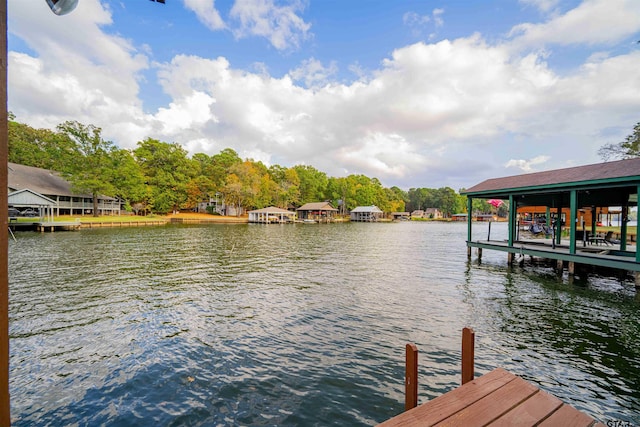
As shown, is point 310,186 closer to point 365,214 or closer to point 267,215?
point 365,214

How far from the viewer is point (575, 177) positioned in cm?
1171

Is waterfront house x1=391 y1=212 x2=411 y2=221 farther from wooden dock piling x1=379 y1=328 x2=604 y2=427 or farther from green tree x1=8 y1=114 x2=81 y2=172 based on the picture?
wooden dock piling x1=379 y1=328 x2=604 y2=427

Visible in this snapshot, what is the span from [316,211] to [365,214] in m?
16.0

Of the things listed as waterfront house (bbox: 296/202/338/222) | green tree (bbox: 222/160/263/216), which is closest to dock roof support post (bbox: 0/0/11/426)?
green tree (bbox: 222/160/263/216)

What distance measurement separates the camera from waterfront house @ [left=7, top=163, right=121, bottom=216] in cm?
3544

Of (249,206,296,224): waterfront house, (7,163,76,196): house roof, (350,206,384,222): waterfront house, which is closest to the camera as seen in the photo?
(7,163,76,196): house roof

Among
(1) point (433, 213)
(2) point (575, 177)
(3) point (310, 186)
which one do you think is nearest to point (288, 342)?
(2) point (575, 177)

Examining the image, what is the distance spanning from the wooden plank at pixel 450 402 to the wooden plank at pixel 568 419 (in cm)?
51

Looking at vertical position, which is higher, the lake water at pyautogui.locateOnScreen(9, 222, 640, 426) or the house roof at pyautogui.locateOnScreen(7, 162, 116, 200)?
the house roof at pyautogui.locateOnScreen(7, 162, 116, 200)

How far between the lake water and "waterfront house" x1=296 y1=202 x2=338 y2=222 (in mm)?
56636

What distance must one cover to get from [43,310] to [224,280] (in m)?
5.49

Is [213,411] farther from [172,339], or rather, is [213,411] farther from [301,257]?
[301,257]

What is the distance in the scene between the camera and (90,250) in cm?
1842

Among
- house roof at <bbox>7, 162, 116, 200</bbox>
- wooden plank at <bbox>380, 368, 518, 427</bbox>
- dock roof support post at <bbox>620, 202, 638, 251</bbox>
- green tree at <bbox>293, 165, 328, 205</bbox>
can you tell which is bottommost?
wooden plank at <bbox>380, 368, 518, 427</bbox>
